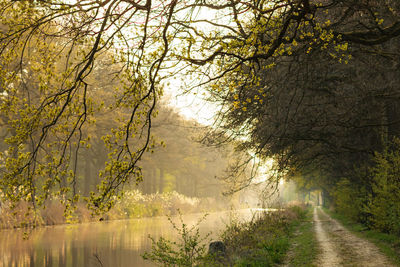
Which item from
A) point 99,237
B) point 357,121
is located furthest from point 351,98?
point 99,237

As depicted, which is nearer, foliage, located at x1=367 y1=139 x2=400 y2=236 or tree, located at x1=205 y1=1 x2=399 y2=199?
tree, located at x1=205 y1=1 x2=399 y2=199

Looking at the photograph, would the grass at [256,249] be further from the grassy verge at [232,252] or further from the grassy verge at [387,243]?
the grassy verge at [387,243]

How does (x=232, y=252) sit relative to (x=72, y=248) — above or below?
above

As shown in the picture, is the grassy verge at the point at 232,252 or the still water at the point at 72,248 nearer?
the grassy verge at the point at 232,252

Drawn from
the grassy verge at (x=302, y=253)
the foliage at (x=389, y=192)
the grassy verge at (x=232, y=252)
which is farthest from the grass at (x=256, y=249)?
the foliage at (x=389, y=192)

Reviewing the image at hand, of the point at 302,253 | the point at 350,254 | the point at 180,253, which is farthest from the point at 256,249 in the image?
the point at 180,253

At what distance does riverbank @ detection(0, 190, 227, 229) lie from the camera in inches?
787

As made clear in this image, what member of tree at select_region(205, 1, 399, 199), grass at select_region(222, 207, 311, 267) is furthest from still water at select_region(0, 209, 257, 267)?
tree at select_region(205, 1, 399, 199)

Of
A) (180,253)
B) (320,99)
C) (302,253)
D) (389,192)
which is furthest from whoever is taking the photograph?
(320,99)

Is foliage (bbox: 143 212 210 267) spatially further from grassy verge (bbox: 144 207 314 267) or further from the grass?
the grass

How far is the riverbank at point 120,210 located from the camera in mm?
20000

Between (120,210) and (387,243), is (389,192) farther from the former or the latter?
(120,210)

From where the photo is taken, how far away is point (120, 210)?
30.8 metres

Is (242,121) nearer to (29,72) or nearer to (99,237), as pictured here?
(99,237)
